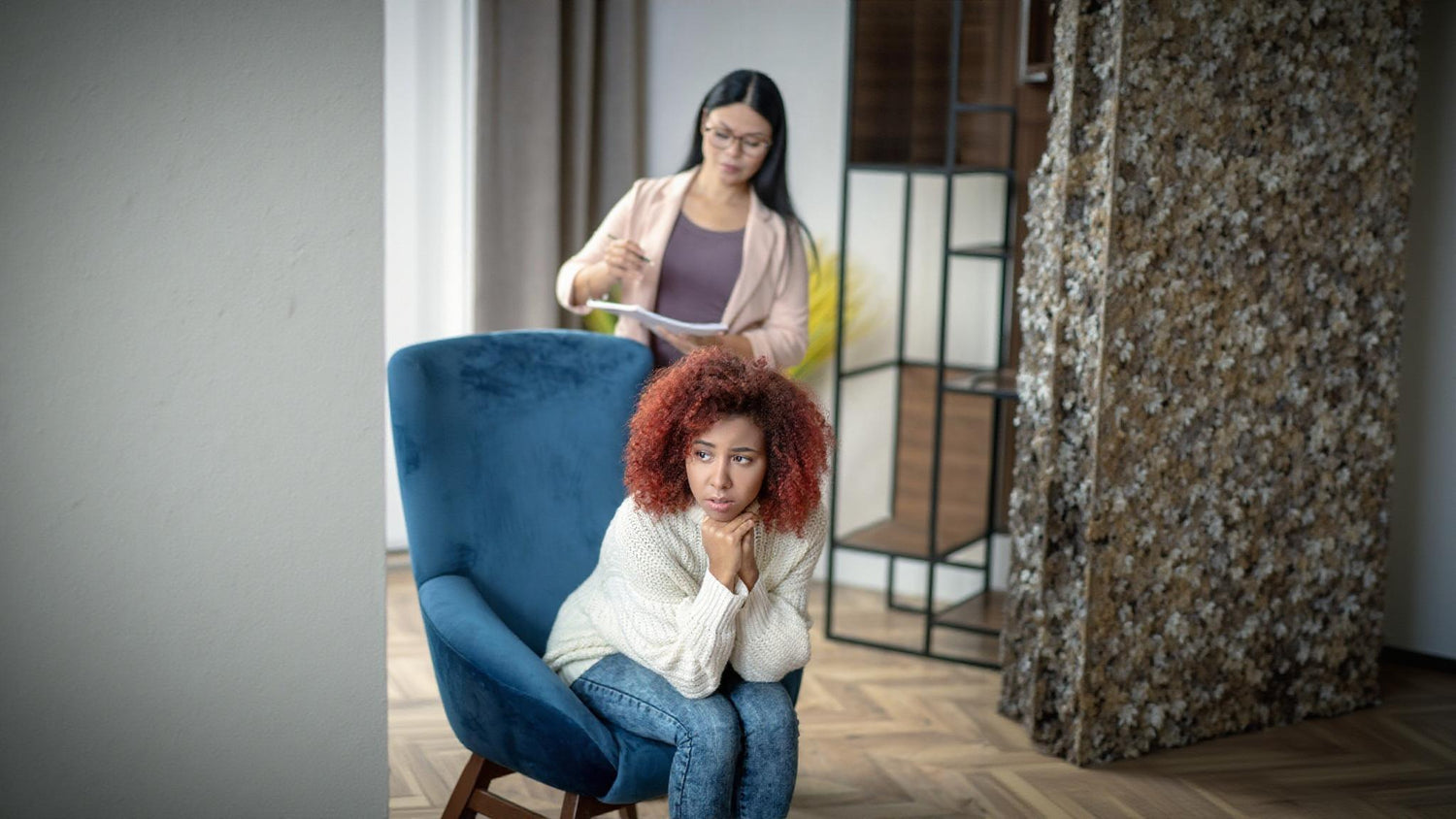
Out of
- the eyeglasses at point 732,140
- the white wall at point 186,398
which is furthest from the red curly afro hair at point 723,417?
the eyeglasses at point 732,140

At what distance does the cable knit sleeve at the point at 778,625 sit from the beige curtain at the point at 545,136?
2183 millimetres

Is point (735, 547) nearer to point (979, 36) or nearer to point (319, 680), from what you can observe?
point (319, 680)

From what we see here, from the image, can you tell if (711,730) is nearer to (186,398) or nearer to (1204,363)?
(186,398)

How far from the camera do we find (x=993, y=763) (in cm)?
302

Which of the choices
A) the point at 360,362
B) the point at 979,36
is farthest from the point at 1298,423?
the point at 360,362

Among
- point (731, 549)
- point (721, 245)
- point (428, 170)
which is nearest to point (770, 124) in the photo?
point (721, 245)

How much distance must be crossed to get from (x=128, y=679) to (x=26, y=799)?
170 millimetres

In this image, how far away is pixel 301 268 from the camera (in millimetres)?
1675

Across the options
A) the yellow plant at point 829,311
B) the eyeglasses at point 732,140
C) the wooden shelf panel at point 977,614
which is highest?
the eyeglasses at point 732,140

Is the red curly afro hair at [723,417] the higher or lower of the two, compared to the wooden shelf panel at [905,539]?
higher

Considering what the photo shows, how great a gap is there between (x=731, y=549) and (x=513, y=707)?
38cm

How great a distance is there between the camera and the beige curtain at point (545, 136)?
13.3 feet

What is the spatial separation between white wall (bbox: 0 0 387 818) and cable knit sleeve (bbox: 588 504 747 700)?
45 cm

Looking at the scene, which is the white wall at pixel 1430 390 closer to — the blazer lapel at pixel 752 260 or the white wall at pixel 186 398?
the blazer lapel at pixel 752 260
